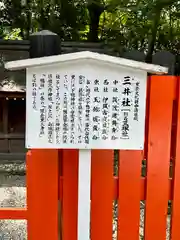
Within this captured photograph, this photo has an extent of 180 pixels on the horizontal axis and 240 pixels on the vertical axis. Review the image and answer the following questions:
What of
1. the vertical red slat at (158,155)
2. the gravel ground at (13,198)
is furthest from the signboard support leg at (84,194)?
the gravel ground at (13,198)

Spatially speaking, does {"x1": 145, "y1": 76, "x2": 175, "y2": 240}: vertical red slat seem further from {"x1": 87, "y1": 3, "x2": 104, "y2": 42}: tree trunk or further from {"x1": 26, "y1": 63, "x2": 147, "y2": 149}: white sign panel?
{"x1": 87, "y1": 3, "x2": 104, "y2": 42}: tree trunk

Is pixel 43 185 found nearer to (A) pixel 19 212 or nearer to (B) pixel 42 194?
(B) pixel 42 194

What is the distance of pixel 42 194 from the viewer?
2061 millimetres

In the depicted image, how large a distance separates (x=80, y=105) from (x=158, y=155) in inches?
25.5

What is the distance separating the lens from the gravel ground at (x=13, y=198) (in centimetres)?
365

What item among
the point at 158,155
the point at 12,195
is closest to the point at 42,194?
the point at 158,155

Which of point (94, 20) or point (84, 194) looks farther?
point (94, 20)

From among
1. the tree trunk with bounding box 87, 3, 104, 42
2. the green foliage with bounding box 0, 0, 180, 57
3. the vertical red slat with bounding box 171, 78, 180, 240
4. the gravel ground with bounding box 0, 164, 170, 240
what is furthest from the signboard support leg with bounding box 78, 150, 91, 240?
the tree trunk with bounding box 87, 3, 104, 42

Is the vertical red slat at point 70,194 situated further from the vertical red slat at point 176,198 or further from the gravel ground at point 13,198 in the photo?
the gravel ground at point 13,198

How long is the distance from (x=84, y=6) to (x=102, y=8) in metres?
0.79

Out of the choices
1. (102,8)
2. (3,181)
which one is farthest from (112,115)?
(102,8)

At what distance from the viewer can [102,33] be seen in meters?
11.9

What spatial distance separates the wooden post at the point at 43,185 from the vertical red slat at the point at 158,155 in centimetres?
63

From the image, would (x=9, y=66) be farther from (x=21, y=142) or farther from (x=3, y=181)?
(x=21, y=142)
